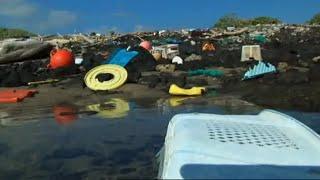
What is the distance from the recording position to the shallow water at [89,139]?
711 centimetres

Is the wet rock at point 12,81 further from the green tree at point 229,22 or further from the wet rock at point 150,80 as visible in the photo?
the green tree at point 229,22

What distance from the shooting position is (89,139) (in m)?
9.05

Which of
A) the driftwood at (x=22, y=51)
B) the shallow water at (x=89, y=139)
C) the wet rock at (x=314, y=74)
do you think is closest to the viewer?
the shallow water at (x=89, y=139)

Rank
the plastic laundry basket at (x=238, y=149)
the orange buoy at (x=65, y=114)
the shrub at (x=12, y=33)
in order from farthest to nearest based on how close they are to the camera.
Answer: the shrub at (x=12, y=33) → the orange buoy at (x=65, y=114) → the plastic laundry basket at (x=238, y=149)

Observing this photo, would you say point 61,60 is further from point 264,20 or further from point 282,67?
point 264,20

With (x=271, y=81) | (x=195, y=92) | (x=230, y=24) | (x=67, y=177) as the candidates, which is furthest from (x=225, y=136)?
(x=230, y=24)

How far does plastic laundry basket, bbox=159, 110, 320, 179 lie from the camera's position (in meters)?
3.34

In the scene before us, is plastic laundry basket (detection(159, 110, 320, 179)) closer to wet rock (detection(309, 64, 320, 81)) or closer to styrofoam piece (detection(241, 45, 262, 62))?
wet rock (detection(309, 64, 320, 81))

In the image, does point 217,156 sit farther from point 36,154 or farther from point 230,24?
point 230,24

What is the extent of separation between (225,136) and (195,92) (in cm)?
996

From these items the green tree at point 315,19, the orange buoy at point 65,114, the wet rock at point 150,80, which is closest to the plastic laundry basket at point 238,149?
the orange buoy at point 65,114

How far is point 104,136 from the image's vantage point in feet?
30.3

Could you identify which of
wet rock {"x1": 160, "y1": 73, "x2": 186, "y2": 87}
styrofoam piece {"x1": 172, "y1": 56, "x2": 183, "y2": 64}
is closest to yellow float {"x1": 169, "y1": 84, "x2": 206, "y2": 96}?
wet rock {"x1": 160, "y1": 73, "x2": 186, "y2": 87}

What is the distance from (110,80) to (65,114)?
14.1 ft
